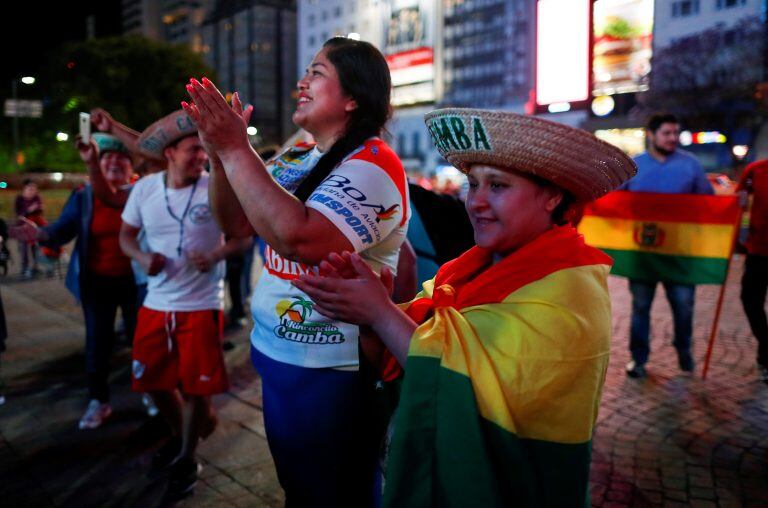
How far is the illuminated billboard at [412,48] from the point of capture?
3201 inches

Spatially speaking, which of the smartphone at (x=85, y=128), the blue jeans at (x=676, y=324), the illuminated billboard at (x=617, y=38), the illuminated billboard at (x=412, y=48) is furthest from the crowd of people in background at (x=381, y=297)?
the illuminated billboard at (x=412, y=48)

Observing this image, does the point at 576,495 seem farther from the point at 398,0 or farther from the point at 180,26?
the point at 180,26

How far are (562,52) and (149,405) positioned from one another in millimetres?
8475

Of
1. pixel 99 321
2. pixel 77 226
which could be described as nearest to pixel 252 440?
pixel 99 321

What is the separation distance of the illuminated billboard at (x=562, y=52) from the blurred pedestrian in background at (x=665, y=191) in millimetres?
4917

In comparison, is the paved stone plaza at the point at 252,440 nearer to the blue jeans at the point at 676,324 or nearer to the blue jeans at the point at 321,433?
the blue jeans at the point at 676,324

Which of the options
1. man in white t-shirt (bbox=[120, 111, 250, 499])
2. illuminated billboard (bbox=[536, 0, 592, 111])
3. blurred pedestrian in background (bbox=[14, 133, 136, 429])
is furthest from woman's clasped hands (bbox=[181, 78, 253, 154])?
illuminated billboard (bbox=[536, 0, 592, 111])

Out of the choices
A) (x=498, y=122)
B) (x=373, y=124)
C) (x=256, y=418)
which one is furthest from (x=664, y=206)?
(x=498, y=122)

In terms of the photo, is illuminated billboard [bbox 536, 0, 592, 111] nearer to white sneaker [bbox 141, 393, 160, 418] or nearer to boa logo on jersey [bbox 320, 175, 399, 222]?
white sneaker [bbox 141, 393, 160, 418]

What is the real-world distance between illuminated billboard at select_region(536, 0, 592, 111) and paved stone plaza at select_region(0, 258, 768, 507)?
5337mm

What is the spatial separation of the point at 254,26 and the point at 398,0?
78.0 feet

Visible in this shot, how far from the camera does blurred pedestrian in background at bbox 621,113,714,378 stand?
18.3ft

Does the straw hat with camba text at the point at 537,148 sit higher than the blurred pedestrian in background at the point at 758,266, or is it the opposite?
the straw hat with camba text at the point at 537,148

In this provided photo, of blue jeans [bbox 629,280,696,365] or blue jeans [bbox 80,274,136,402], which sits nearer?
blue jeans [bbox 80,274,136,402]
